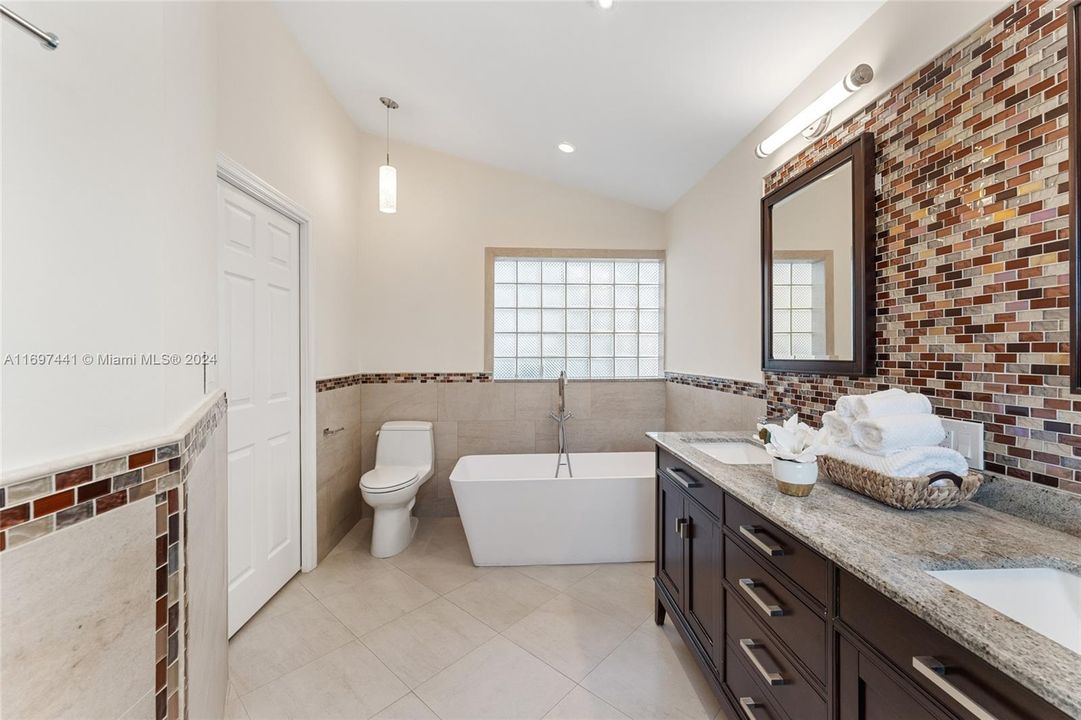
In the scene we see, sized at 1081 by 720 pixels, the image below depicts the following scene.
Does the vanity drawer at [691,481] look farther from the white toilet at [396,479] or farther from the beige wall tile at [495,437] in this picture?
the white toilet at [396,479]

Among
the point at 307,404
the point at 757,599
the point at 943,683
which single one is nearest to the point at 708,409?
the point at 757,599

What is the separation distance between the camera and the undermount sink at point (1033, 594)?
0.70 meters

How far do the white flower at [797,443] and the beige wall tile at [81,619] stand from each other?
155cm

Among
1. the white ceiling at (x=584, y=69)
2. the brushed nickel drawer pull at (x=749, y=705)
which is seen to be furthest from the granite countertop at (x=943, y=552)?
the white ceiling at (x=584, y=69)

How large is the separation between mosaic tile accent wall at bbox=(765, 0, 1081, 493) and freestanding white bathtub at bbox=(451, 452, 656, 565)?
1502mm

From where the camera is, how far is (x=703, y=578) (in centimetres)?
147

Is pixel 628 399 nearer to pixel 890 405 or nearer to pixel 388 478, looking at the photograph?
pixel 388 478

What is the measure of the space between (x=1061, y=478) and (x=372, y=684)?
2.20m

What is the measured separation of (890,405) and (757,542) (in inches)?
21.0

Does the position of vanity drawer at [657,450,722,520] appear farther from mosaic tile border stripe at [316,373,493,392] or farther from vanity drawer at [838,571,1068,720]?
mosaic tile border stripe at [316,373,493,392]

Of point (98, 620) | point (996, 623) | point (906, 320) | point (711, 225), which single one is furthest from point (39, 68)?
point (711, 225)

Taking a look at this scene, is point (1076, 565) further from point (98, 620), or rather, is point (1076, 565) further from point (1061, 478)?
point (98, 620)

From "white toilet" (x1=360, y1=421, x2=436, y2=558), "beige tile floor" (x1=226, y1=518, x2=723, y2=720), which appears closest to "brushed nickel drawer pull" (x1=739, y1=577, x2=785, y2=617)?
"beige tile floor" (x1=226, y1=518, x2=723, y2=720)

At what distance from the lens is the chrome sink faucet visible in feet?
9.95
